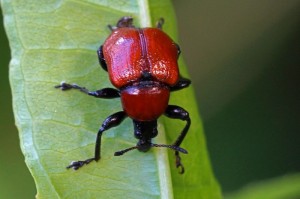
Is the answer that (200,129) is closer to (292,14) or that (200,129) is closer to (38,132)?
(38,132)

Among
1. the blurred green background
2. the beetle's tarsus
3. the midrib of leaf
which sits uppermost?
the midrib of leaf

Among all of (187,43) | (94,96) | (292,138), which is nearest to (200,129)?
(94,96)

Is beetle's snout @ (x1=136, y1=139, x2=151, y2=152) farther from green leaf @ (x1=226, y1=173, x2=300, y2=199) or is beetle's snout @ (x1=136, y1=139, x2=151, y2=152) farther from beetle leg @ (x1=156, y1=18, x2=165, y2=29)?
green leaf @ (x1=226, y1=173, x2=300, y2=199)

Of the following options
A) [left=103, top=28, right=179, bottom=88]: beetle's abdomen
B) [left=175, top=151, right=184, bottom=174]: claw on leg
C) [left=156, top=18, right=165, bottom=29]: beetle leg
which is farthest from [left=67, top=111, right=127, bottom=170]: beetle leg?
[left=156, top=18, right=165, bottom=29]: beetle leg

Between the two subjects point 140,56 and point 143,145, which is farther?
point 140,56

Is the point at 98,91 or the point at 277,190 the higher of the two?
the point at 98,91

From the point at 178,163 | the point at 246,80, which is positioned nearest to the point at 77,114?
the point at 178,163

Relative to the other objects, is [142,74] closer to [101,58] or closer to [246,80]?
[101,58]
